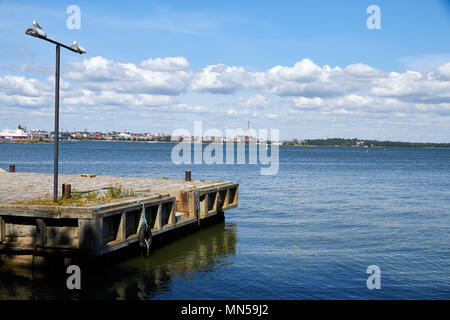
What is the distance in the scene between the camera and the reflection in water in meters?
13.0

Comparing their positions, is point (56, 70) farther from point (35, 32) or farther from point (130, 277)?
point (130, 277)

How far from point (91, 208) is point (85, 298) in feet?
8.21

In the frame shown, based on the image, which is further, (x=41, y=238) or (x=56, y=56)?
(x=56, y=56)

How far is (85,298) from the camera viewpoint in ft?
41.6

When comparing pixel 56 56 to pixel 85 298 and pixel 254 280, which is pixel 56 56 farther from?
pixel 254 280

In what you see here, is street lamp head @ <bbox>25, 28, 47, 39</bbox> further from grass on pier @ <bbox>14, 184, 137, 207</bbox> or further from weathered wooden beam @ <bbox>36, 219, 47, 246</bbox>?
weathered wooden beam @ <bbox>36, 219, 47, 246</bbox>

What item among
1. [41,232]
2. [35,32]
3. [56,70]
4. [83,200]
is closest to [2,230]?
[41,232]

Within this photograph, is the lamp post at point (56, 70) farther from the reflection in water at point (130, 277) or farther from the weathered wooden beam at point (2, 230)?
the reflection in water at point (130, 277)

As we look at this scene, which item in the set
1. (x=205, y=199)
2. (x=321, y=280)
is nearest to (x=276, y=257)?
(x=321, y=280)

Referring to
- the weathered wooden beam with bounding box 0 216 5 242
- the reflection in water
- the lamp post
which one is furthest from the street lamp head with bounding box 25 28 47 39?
the reflection in water

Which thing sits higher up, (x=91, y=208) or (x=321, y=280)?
(x=91, y=208)

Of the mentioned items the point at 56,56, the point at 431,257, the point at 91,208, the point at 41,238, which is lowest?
the point at 431,257

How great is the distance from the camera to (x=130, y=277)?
14.6 m
